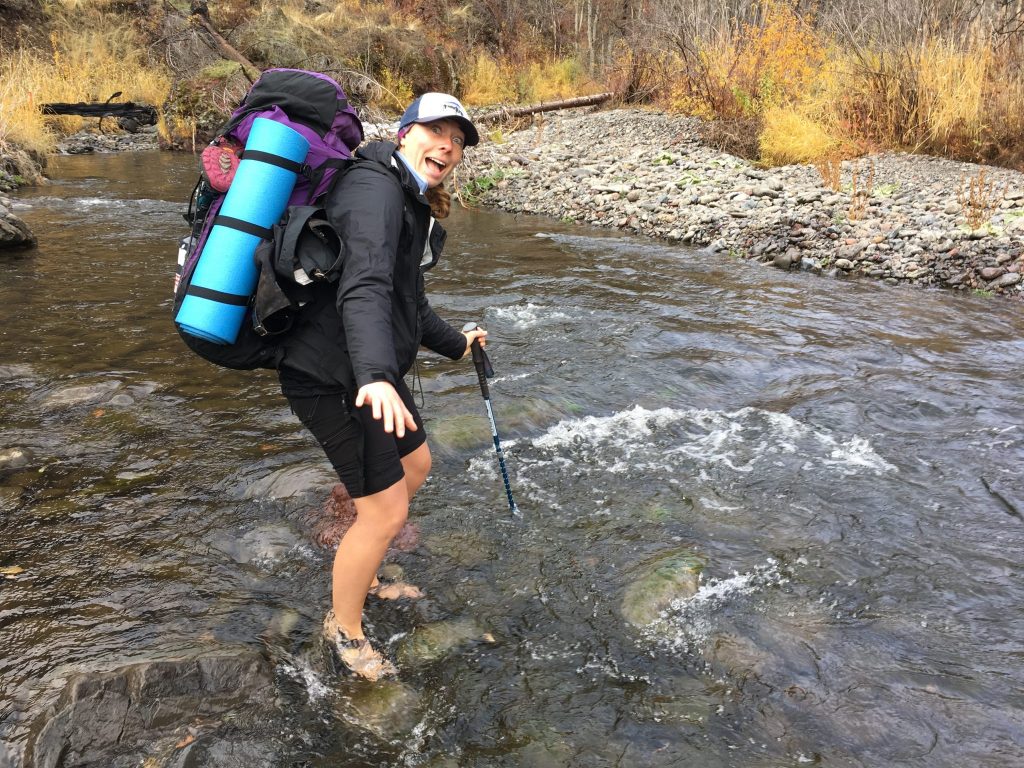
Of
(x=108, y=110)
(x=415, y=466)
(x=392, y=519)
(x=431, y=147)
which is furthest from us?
(x=108, y=110)

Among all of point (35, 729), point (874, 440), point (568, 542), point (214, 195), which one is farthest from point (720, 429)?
point (35, 729)

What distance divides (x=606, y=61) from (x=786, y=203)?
14.3 meters

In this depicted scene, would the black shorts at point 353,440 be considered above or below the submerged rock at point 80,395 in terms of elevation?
above

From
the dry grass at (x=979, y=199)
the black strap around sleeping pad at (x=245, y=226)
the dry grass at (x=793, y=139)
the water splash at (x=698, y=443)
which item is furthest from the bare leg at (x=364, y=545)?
the dry grass at (x=793, y=139)

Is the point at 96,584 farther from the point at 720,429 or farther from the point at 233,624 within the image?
the point at 720,429

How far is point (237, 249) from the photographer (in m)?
2.68

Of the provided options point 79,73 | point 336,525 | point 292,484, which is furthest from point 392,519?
point 79,73

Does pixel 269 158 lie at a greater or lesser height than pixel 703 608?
greater

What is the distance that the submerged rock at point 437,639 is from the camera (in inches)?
134

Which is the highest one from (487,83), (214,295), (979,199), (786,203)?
(487,83)

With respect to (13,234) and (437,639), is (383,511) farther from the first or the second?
(13,234)

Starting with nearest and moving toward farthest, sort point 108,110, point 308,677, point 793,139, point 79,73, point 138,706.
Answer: point 138,706, point 308,677, point 793,139, point 108,110, point 79,73

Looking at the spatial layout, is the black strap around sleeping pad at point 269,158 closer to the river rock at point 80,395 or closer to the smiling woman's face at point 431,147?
the smiling woman's face at point 431,147

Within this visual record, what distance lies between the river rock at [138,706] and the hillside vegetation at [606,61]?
10437mm
